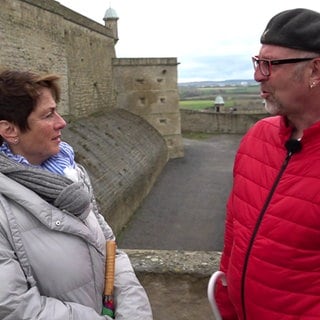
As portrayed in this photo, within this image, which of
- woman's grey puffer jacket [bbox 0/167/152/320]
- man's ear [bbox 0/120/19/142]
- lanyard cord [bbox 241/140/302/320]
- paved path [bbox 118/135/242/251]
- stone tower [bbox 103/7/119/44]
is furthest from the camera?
stone tower [bbox 103/7/119/44]

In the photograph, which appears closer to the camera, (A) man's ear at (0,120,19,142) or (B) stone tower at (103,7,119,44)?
(A) man's ear at (0,120,19,142)

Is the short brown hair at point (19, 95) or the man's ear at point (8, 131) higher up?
the short brown hair at point (19, 95)

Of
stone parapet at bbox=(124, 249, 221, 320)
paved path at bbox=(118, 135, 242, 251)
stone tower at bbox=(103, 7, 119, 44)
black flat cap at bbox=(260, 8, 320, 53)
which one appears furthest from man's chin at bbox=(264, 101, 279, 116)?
stone tower at bbox=(103, 7, 119, 44)

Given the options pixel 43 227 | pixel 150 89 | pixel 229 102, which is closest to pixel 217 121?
pixel 150 89

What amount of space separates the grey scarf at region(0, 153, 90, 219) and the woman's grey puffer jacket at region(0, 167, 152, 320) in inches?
1.1

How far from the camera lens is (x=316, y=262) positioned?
153 cm

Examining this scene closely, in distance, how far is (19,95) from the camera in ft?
5.52

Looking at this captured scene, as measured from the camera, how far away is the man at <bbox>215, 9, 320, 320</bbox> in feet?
5.02

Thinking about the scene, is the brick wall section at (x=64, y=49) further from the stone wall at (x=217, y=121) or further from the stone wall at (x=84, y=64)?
the stone wall at (x=217, y=121)

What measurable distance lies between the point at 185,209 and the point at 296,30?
12244 millimetres

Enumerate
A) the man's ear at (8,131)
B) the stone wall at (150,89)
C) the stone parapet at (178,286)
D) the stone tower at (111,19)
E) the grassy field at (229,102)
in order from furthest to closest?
the grassy field at (229,102) → the stone tower at (111,19) → the stone wall at (150,89) → the stone parapet at (178,286) → the man's ear at (8,131)

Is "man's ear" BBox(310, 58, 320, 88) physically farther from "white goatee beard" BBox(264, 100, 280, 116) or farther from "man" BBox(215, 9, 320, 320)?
"white goatee beard" BBox(264, 100, 280, 116)

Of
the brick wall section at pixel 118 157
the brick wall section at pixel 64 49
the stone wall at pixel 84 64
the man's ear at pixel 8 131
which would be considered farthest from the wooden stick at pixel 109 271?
the brick wall section at pixel 64 49

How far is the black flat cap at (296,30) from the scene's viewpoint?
4.97 feet
